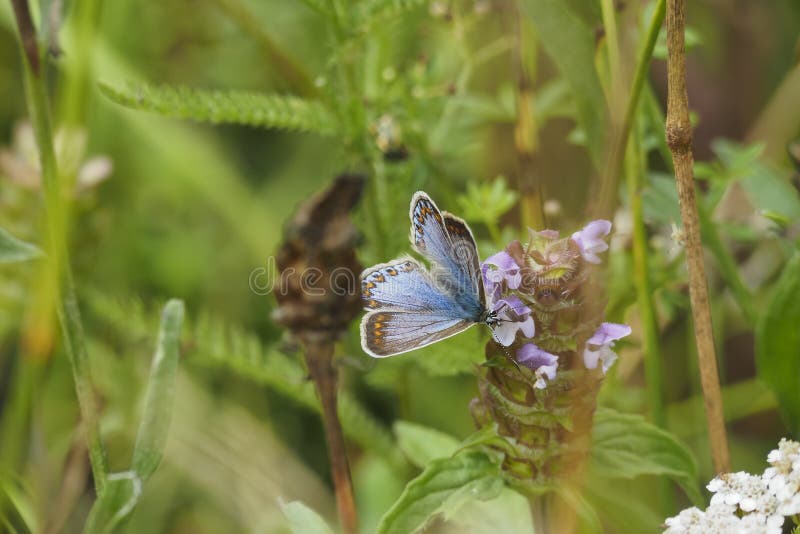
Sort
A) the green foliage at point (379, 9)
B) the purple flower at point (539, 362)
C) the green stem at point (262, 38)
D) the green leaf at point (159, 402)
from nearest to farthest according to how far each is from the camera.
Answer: the purple flower at point (539, 362) → the green leaf at point (159, 402) → the green foliage at point (379, 9) → the green stem at point (262, 38)

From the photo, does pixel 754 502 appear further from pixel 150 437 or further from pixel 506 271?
pixel 150 437

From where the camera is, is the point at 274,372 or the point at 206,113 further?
the point at 274,372

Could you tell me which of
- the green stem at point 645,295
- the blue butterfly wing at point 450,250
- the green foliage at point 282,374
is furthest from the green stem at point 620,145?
the green foliage at point 282,374

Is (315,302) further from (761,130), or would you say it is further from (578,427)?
(761,130)

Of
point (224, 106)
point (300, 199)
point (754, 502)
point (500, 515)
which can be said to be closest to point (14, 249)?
point (224, 106)

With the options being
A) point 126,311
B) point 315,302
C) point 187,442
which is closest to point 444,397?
point 187,442

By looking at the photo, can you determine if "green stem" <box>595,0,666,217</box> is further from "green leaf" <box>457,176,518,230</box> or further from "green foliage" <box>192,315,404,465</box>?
"green foliage" <box>192,315,404,465</box>

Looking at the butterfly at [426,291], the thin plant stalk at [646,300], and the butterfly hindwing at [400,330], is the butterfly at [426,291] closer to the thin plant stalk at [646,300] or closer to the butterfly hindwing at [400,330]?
the butterfly hindwing at [400,330]
